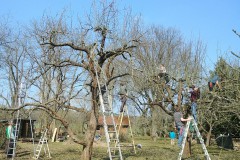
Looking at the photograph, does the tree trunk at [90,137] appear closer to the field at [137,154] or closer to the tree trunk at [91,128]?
the tree trunk at [91,128]

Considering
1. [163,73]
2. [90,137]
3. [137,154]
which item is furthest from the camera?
[137,154]

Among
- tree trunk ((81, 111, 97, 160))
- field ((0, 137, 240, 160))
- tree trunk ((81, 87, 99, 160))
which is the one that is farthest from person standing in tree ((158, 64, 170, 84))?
tree trunk ((81, 111, 97, 160))

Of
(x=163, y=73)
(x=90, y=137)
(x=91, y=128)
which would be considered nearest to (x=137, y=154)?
(x=163, y=73)

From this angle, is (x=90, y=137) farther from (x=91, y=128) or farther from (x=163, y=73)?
(x=163, y=73)

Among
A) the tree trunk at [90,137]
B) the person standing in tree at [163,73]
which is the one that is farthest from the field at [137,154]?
the person standing in tree at [163,73]

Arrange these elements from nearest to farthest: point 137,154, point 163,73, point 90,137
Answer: point 90,137 < point 163,73 < point 137,154

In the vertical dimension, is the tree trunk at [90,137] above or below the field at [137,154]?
above

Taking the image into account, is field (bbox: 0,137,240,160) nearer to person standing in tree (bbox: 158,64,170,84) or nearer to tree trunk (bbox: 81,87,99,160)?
tree trunk (bbox: 81,87,99,160)

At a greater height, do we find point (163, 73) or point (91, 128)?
point (163, 73)

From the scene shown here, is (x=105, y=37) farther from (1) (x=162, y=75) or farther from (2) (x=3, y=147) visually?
(2) (x=3, y=147)

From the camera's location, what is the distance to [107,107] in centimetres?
1092

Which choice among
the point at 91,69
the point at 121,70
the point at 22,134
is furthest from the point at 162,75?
the point at 22,134

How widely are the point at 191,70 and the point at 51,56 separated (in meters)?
8.35

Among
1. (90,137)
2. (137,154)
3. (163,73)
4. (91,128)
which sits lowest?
(137,154)
